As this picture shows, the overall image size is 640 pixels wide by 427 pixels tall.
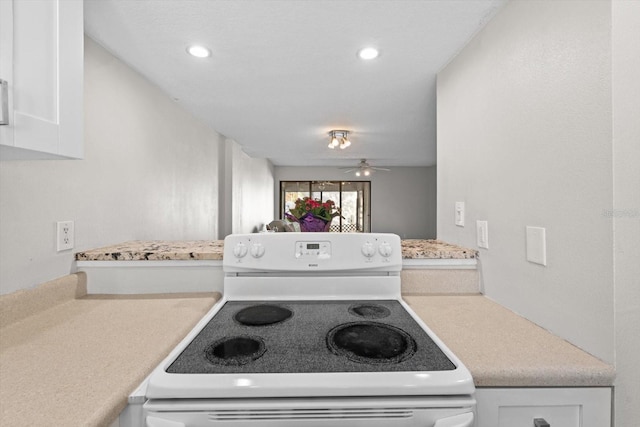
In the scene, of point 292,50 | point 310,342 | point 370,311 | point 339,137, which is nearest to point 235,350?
point 310,342

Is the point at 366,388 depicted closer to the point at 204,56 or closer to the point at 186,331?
the point at 186,331

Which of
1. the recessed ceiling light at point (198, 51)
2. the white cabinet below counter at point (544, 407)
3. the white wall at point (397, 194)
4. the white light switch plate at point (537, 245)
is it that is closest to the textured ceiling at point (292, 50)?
the recessed ceiling light at point (198, 51)

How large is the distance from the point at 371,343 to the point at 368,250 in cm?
48

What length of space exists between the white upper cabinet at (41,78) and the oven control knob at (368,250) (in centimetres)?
102

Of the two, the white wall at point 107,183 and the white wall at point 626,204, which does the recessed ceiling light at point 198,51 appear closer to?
the white wall at point 107,183

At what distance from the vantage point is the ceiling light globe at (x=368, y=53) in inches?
63.5

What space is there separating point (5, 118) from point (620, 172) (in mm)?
1397

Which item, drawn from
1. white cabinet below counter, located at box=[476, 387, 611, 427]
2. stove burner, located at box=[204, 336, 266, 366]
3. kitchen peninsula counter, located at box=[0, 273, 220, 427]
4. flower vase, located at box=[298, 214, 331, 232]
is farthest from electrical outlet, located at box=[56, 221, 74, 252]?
white cabinet below counter, located at box=[476, 387, 611, 427]

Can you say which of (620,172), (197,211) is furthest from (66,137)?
(197,211)

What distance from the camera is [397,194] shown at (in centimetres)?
726

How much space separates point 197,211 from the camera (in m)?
2.91

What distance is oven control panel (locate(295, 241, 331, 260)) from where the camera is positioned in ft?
4.25

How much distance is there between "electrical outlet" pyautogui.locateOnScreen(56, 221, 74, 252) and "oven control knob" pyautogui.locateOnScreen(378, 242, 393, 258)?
1313 millimetres

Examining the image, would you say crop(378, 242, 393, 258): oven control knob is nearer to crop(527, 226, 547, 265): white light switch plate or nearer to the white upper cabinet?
crop(527, 226, 547, 265): white light switch plate
